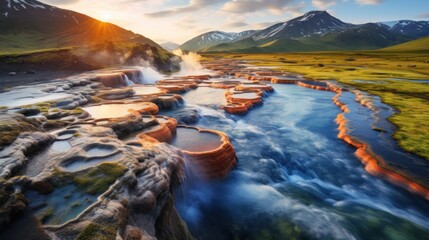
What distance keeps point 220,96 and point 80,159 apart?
25926 millimetres

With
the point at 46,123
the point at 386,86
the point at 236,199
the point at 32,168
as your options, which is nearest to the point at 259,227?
the point at 236,199

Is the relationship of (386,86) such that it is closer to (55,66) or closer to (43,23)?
(55,66)

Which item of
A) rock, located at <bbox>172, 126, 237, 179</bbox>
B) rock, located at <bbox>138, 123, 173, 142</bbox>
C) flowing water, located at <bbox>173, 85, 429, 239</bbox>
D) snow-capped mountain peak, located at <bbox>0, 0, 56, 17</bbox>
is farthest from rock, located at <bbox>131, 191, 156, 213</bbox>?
snow-capped mountain peak, located at <bbox>0, 0, 56, 17</bbox>

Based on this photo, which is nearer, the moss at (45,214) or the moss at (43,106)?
the moss at (45,214)

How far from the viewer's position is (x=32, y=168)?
8234 millimetres

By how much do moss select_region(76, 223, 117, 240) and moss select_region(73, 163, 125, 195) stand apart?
1393mm

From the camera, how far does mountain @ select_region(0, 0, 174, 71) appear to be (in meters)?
53.2

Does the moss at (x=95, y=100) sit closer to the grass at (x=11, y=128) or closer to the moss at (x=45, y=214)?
the grass at (x=11, y=128)

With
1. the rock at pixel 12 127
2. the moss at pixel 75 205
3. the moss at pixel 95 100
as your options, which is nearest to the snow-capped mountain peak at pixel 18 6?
the moss at pixel 95 100

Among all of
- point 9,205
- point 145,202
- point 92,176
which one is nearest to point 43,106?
point 92,176

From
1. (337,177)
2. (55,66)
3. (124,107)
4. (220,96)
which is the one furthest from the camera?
(55,66)

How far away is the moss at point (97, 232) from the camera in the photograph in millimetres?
5363

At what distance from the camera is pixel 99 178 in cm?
744

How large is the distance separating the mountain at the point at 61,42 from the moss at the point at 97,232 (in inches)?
2038
